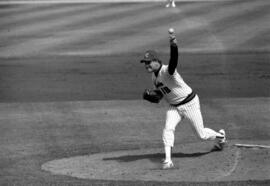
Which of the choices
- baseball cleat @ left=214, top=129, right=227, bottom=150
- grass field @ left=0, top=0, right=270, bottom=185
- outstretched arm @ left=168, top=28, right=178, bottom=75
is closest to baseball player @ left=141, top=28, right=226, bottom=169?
outstretched arm @ left=168, top=28, right=178, bottom=75

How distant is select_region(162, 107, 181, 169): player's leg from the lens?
1095 cm

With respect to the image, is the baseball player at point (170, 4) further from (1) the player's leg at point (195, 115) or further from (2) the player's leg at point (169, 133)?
(2) the player's leg at point (169, 133)

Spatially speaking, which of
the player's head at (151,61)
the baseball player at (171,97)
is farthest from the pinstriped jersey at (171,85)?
the player's head at (151,61)

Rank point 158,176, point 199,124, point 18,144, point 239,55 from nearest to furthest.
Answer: point 158,176
point 199,124
point 18,144
point 239,55

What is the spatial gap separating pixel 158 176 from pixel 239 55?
46.5ft

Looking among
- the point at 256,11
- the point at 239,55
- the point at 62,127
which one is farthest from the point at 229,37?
the point at 62,127

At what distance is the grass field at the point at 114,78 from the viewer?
1292 cm

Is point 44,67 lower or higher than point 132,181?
lower

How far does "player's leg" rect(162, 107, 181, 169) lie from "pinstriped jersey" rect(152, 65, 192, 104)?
7.0 inches

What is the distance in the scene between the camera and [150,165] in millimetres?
11375

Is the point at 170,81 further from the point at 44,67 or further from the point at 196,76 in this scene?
the point at 44,67

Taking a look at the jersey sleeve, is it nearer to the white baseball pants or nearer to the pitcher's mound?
the white baseball pants

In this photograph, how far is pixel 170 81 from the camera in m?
11.0

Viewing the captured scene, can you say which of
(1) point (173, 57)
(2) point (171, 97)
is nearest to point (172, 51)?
(1) point (173, 57)
